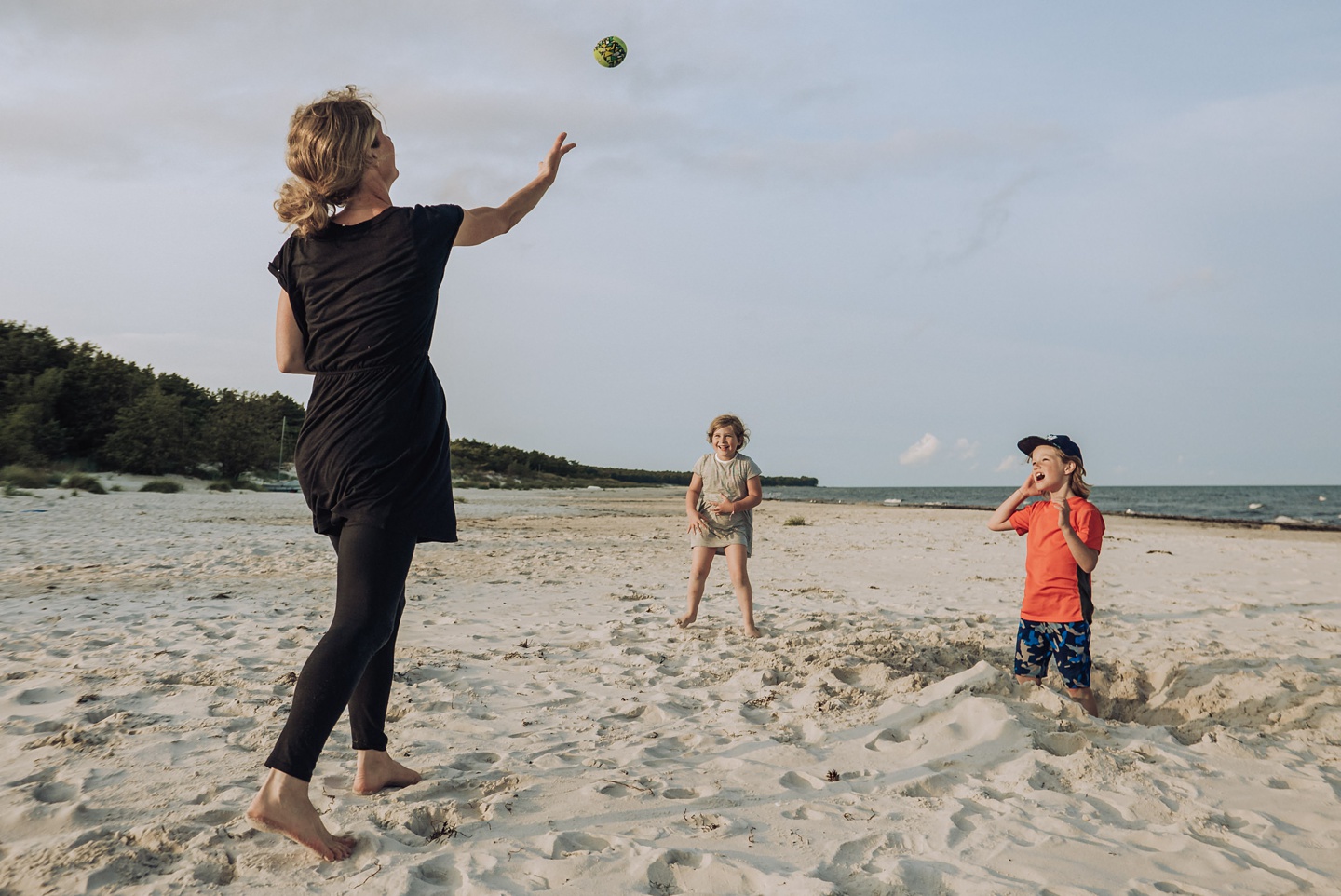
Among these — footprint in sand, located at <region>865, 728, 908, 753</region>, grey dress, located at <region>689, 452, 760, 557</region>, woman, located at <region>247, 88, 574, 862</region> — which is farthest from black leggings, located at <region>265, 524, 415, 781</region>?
grey dress, located at <region>689, 452, 760, 557</region>

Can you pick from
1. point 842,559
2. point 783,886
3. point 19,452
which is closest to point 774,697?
point 783,886

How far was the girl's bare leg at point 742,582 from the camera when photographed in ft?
18.1

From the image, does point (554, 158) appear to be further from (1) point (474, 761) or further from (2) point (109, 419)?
(2) point (109, 419)

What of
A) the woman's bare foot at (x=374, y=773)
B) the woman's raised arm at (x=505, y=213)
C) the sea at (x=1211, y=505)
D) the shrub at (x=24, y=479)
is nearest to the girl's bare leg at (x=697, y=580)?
the woman's bare foot at (x=374, y=773)

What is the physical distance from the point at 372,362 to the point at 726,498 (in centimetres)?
385

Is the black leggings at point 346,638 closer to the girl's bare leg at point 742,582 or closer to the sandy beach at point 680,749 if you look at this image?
the sandy beach at point 680,749

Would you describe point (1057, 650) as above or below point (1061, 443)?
below

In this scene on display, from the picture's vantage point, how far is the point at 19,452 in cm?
2386

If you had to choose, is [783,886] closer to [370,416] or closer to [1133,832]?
[1133,832]

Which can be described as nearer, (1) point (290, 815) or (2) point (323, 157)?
(1) point (290, 815)

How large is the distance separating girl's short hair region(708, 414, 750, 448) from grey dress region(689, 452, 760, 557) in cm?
19

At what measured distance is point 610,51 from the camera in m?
4.71

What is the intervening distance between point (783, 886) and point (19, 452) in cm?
3000

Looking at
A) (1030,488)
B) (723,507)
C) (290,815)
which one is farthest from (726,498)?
(290,815)
